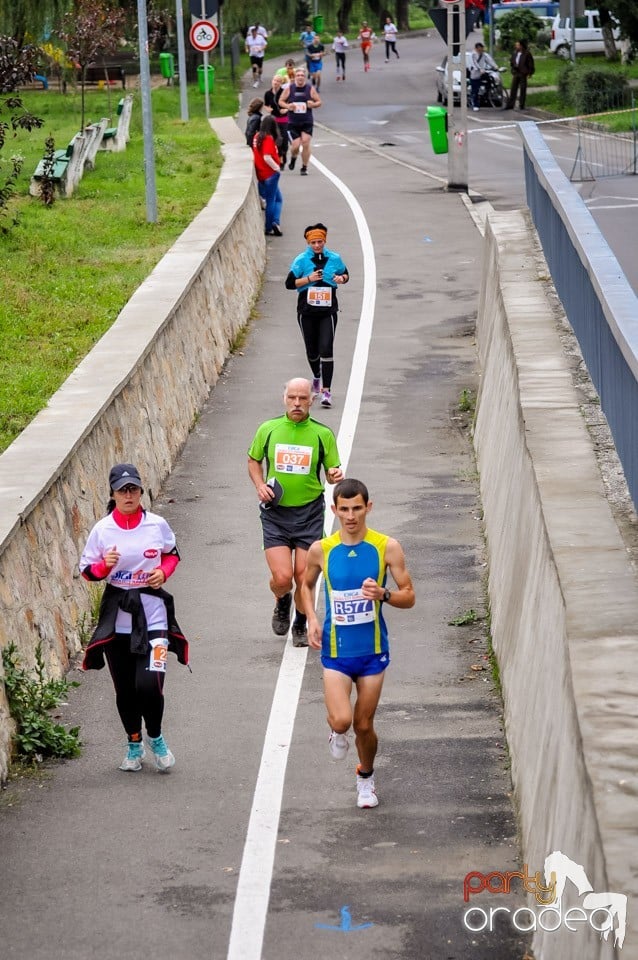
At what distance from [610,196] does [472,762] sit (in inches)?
925

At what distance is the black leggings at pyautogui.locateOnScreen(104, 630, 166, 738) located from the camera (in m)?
8.70

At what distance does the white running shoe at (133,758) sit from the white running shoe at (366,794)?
136 cm

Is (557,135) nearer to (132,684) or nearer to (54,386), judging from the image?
(54,386)

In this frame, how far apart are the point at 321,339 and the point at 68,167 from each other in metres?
12.2

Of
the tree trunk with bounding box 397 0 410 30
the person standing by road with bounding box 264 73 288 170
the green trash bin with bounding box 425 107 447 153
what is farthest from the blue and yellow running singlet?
the tree trunk with bounding box 397 0 410 30

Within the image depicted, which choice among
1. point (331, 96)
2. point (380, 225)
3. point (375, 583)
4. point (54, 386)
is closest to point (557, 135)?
point (380, 225)

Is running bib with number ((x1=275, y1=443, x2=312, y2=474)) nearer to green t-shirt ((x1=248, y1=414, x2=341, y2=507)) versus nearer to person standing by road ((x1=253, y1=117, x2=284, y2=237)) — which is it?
green t-shirt ((x1=248, y1=414, x2=341, y2=507))

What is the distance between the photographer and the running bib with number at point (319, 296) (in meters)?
16.6

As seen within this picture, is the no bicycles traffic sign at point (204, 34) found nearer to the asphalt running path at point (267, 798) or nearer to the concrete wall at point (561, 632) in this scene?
the asphalt running path at point (267, 798)

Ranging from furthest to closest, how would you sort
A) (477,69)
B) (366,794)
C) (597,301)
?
(477,69)
(597,301)
(366,794)

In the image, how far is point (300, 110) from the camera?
107ft

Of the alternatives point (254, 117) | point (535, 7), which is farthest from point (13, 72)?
point (535, 7)

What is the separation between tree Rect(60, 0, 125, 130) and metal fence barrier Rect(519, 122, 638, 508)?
20489mm

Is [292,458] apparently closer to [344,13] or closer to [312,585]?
[312,585]
